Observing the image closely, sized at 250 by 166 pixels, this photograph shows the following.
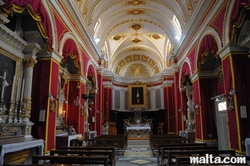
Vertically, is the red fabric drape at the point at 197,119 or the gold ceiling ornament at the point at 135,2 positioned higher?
the gold ceiling ornament at the point at 135,2

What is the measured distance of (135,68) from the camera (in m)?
22.6

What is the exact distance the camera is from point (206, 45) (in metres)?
8.27

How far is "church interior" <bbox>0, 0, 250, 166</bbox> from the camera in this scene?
577cm

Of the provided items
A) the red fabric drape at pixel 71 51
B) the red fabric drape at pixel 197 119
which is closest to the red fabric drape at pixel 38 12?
the red fabric drape at pixel 71 51

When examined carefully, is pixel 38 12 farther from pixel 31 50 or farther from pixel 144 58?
pixel 144 58

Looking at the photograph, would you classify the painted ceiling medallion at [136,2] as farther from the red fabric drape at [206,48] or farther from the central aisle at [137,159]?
the central aisle at [137,159]

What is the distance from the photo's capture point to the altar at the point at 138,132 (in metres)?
16.0

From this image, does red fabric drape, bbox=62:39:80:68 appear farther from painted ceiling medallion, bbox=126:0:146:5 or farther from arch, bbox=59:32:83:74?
painted ceiling medallion, bbox=126:0:146:5

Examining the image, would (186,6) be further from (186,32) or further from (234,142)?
(234,142)

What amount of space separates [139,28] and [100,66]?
4.37 meters

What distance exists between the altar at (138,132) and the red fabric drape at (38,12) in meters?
11.0

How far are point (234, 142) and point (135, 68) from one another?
55.9 feet

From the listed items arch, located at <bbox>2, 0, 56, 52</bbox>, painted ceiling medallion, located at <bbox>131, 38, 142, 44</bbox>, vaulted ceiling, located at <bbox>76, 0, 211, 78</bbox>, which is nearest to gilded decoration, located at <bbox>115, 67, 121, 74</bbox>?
vaulted ceiling, located at <bbox>76, 0, 211, 78</bbox>

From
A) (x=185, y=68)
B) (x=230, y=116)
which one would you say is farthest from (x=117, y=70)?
(x=230, y=116)
